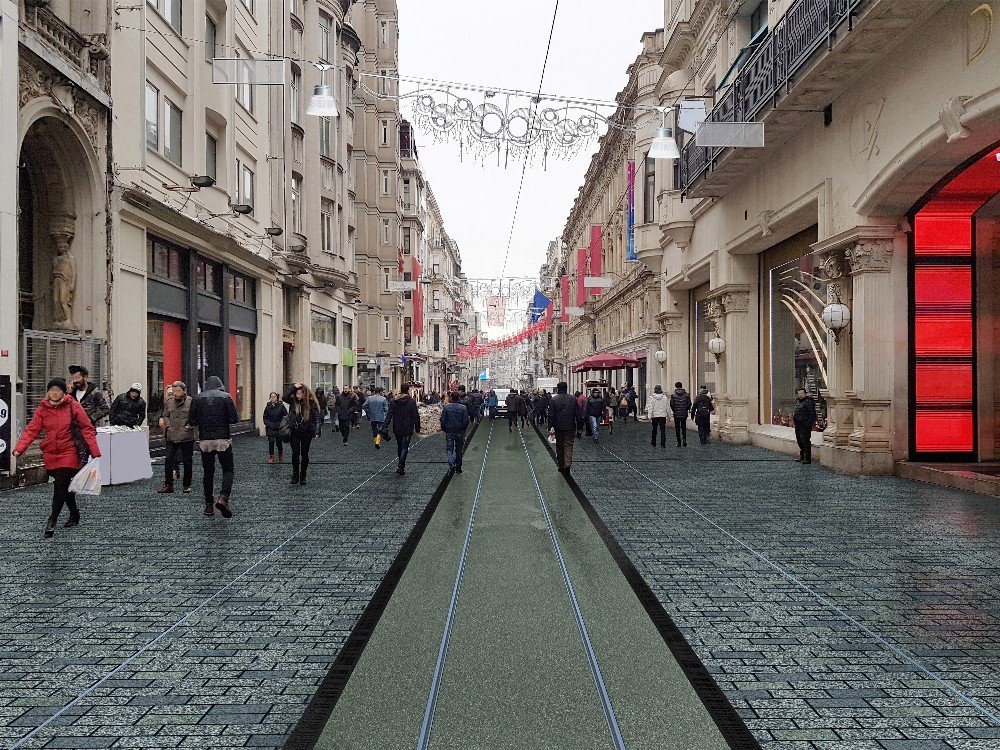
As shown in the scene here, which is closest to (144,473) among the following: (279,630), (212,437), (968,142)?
(212,437)

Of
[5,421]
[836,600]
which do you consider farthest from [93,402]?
[836,600]

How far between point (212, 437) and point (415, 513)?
2694 millimetres

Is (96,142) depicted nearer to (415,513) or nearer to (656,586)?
(415,513)

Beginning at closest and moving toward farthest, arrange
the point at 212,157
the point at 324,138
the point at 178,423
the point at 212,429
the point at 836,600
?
the point at 836,600 < the point at 212,429 < the point at 178,423 < the point at 212,157 < the point at 324,138

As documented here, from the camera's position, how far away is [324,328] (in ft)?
125

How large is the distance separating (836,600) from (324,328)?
110 feet

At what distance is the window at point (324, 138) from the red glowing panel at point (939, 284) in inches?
996

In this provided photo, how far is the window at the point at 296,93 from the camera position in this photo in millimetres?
31422

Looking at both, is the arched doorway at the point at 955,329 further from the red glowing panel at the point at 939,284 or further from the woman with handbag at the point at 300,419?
the woman with handbag at the point at 300,419

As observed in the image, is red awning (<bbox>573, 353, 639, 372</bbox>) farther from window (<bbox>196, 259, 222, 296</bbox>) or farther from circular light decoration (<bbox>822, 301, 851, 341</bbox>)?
circular light decoration (<bbox>822, 301, 851, 341</bbox>)

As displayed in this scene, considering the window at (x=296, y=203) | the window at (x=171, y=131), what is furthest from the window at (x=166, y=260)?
the window at (x=296, y=203)

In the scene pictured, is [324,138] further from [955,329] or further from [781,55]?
[955,329]

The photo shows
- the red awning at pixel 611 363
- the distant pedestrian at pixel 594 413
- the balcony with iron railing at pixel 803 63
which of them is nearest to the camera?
the balcony with iron railing at pixel 803 63

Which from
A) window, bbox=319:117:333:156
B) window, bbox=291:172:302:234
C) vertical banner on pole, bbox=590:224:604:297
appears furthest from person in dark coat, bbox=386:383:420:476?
vertical banner on pole, bbox=590:224:604:297
